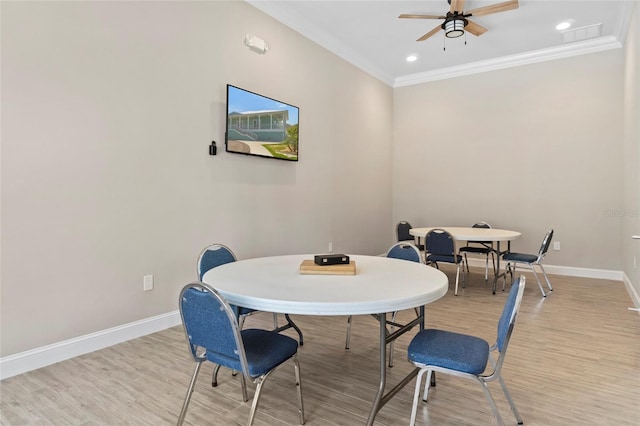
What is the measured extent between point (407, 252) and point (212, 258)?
144 cm

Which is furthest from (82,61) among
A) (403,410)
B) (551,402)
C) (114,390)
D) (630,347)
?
(630,347)

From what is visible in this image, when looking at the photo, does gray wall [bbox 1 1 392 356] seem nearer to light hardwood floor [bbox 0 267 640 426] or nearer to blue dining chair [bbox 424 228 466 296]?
light hardwood floor [bbox 0 267 640 426]

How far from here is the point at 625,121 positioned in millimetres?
4863

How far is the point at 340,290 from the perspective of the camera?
5.58 feet

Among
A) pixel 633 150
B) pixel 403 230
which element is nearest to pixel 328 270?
pixel 403 230

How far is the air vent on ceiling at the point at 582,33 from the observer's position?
15.7ft

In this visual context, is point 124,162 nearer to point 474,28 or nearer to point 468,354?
point 468,354

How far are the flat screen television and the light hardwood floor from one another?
6.34 ft

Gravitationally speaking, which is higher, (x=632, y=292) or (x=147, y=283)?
(x=147, y=283)

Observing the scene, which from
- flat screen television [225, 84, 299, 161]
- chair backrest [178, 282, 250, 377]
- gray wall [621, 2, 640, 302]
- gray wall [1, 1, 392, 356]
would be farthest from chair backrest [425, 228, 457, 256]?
chair backrest [178, 282, 250, 377]

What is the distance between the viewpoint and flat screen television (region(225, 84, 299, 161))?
3.72 meters

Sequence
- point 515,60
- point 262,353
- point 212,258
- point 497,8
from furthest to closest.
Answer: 1. point 515,60
2. point 497,8
3. point 212,258
4. point 262,353

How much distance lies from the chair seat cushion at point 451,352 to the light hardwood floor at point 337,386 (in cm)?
42

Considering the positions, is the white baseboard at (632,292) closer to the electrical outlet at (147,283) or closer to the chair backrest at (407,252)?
the chair backrest at (407,252)
